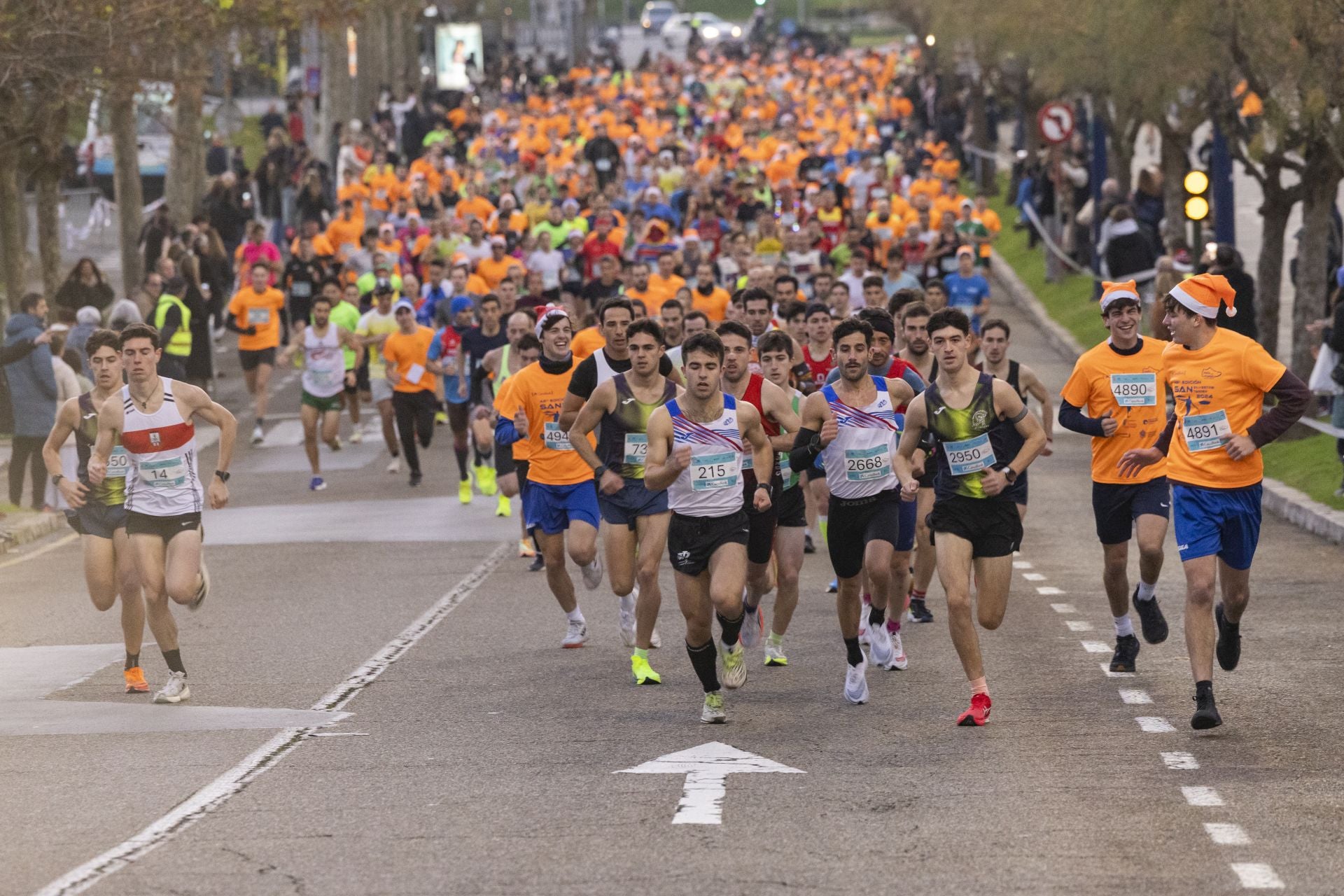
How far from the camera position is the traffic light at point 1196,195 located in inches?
970

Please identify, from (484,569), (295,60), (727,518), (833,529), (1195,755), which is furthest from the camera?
(295,60)

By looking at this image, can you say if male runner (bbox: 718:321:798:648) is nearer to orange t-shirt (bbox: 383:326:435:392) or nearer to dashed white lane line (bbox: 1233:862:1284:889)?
dashed white lane line (bbox: 1233:862:1284:889)

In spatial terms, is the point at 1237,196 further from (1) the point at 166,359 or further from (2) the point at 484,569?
(2) the point at 484,569

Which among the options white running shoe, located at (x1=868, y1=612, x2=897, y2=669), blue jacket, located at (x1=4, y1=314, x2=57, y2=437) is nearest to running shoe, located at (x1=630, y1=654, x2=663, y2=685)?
white running shoe, located at (x1=868, y1=612, x2=897, y2=669)

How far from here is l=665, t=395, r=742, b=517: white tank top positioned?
37.8ft

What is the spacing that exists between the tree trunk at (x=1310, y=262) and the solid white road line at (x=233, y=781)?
10929mm

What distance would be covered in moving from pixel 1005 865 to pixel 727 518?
11.3ft

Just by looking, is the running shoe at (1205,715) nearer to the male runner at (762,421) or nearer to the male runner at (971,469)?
the male runner at (971,469)

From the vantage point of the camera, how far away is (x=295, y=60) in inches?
3376

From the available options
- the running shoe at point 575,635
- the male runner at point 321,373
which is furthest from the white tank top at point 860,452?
the male runner at point 321,373

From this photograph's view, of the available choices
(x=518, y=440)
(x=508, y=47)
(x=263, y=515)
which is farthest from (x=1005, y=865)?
(x=508, y=47)

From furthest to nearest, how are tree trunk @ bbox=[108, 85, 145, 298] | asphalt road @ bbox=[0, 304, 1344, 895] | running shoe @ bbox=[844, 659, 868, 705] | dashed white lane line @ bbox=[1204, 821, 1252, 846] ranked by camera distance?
tree trunk @ bbox=[108, 85, 145, 298] < running shoe @ bbox=[844, 659, 868, 705] < dashed white lane line @ bbox=[1204, 821, 1252, 846] < asphalt road @ bbox=[0, 304, 1344, 895]

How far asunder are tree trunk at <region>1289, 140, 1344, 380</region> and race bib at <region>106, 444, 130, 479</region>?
13.6 meters

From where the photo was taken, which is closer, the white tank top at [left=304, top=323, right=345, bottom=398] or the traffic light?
the white tank top at [left=304, top=323, right=345, bottom=398]
